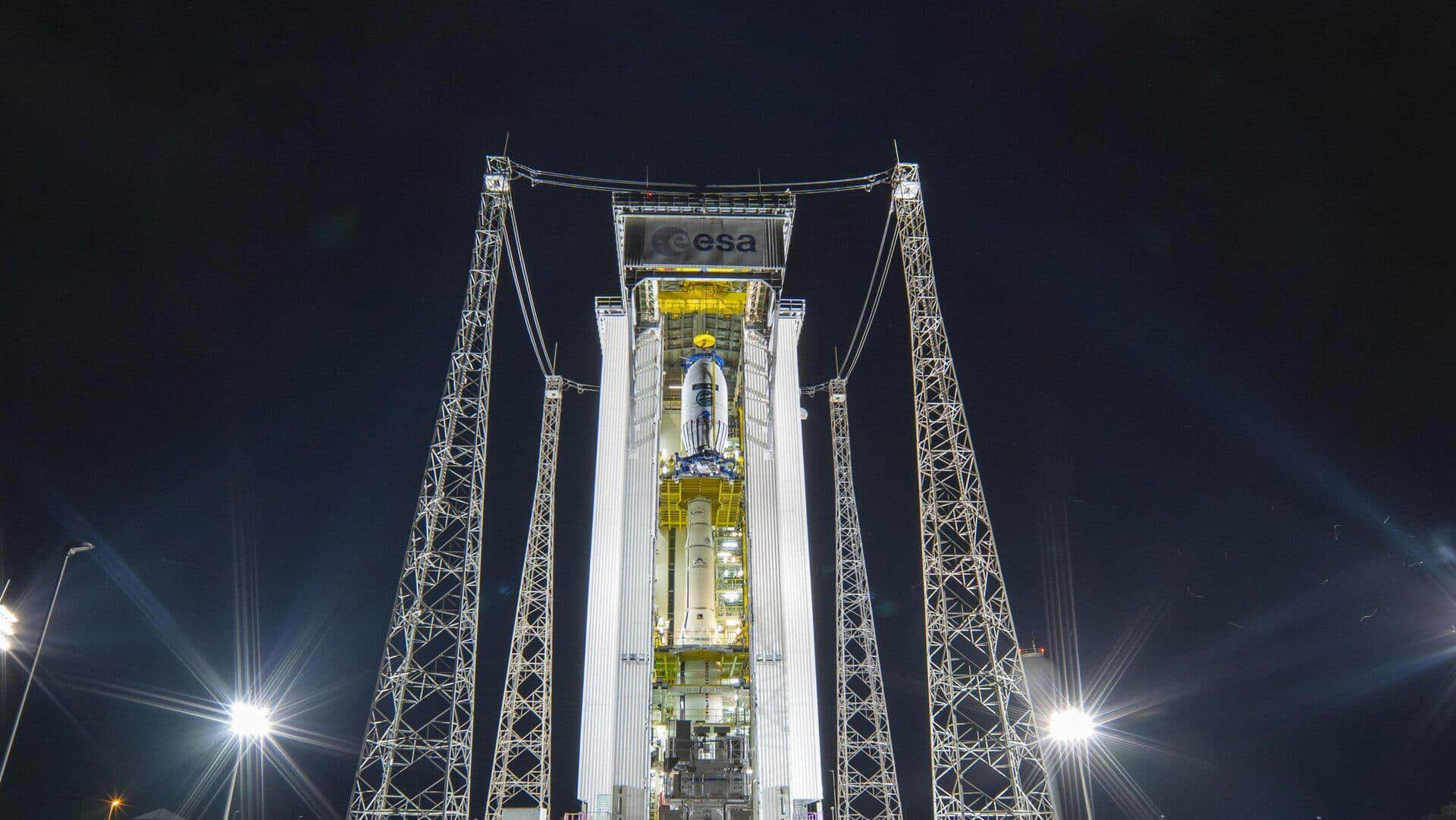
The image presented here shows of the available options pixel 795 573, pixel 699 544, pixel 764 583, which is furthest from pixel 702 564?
pixel 795 573

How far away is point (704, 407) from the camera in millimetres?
36625

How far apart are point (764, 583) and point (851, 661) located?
1375cm

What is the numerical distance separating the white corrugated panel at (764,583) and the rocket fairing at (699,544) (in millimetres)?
58

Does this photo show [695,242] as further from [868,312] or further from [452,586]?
[868,312]

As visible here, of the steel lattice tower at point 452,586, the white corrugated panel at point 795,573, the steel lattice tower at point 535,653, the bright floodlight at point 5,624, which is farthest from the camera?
the steel lattice tower at point 535,653

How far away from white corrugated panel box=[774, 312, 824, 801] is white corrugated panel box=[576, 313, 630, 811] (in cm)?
587

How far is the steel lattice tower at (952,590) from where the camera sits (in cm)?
2820

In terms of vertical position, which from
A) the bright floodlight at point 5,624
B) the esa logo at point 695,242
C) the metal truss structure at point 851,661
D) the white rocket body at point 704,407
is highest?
the esa logo at point 695,242

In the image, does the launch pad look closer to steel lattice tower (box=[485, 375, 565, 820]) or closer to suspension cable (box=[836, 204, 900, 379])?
steel lattice tower (box=[485, 375, 565, 820])

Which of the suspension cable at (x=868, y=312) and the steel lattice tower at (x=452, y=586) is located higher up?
the suspension cable at (x=868, y=312)

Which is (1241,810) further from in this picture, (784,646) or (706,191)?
(706,191)

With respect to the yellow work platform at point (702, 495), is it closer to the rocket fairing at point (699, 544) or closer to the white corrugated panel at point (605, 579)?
the rocket fairing at point (699, 544)

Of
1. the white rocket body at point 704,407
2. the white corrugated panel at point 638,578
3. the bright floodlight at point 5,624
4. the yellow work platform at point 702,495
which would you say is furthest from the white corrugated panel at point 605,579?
the bright floodlight at point 5,624

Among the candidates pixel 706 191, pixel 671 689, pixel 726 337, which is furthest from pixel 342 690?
pixel 706 191
